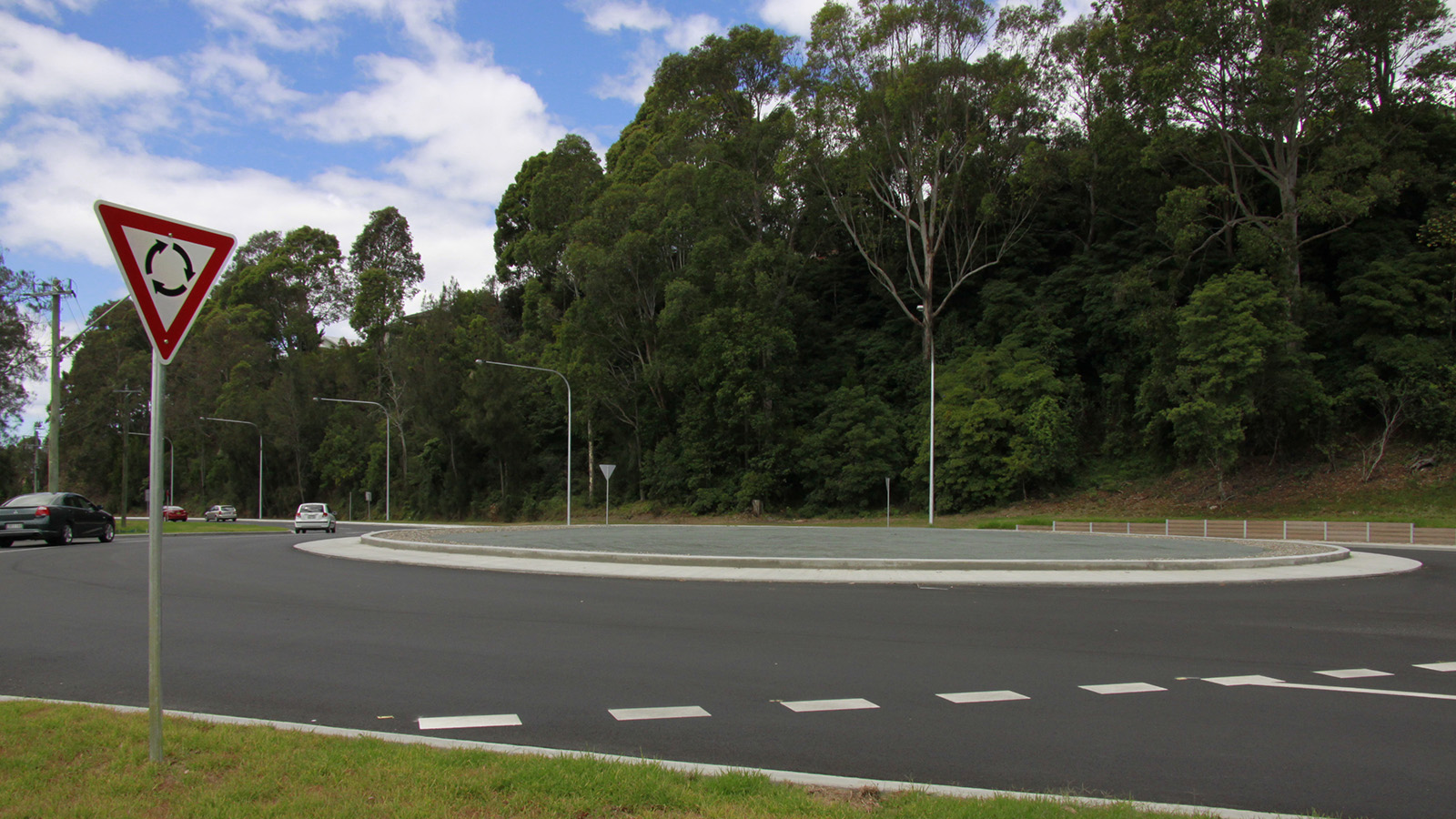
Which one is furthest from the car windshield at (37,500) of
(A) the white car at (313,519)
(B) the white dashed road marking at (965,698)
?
(B) the white dashed road marking at (965,698)

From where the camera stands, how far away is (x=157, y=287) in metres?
4.59

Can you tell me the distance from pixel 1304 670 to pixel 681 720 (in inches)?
241

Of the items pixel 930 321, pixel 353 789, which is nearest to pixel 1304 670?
pixel 353 789

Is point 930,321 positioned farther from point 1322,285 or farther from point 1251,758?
point 1251,758

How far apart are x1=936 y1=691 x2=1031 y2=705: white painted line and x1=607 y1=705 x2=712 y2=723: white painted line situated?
6.70 ft

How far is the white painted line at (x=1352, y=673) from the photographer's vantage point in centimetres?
793

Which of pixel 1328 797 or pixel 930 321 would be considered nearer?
pixel 1328 797

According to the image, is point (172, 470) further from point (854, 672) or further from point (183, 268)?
point (183, 268)

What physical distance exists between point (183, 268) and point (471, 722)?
3.46 m

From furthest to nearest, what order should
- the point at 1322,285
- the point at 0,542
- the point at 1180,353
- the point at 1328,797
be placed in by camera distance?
the point at 1322,285 < the point at 1180,353 < the point at 0,542 < the point at 1328,797

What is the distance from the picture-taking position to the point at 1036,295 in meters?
48.0

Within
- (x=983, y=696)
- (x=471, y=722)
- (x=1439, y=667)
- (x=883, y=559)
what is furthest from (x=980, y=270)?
(x=471, y=722)

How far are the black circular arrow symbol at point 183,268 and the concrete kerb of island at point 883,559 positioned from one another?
36.8ft

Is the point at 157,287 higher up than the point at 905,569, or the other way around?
the point at 157,287
